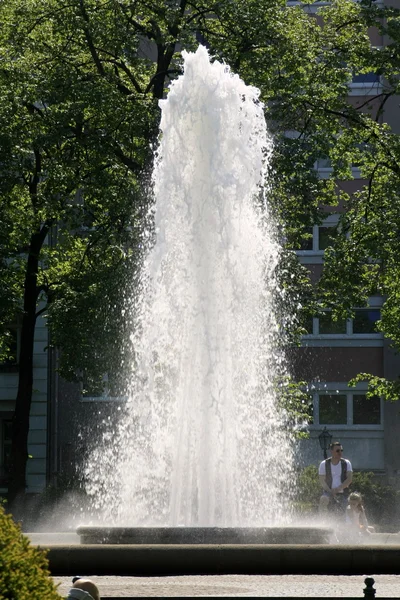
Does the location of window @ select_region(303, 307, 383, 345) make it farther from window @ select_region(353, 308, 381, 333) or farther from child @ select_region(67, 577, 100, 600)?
child @ select_region(67, 577, 100, 600)

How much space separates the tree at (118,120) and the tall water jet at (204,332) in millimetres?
7641

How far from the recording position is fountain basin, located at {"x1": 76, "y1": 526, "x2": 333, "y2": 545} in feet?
40.6

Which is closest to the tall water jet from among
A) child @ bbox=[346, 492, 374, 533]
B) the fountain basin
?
child @ bbox=[346, 492, 374, 533]

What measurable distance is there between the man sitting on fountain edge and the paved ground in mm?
7706

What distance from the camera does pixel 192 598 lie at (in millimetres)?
9867

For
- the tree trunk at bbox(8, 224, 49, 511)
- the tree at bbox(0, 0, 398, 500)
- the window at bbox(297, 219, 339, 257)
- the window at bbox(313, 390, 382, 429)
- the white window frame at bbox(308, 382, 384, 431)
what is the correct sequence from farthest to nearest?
the window at bbox(297, 219, 339, 257)
the window at bbox(313, 390, 382, 429)
the white window frame at bbox(308, 382, 384, 431)
the tree trunk at bbox(8, 224, 49, 511)
the tree at bbox(0, 0, 398, 500)

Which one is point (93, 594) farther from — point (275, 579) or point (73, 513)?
point (73, 513)

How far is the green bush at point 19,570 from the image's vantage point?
215 inches

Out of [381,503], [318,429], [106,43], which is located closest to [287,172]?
[106,43]

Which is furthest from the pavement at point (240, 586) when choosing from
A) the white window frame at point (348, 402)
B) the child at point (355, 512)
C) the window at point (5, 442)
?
the window at point (5, 442)

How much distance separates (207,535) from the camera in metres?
12.4

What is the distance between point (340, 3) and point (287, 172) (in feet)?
18.1

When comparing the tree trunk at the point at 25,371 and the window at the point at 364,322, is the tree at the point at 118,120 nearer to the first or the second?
the tree trunk at the point at 25,371

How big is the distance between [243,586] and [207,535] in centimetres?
150
